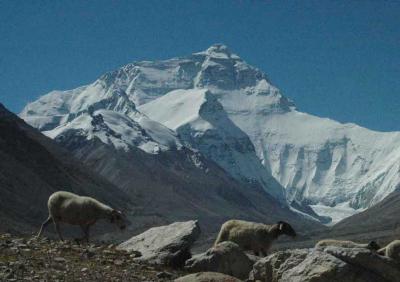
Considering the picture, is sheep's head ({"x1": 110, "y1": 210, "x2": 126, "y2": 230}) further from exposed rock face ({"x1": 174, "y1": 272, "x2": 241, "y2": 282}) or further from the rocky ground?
exposed rock face ({"x1": 174, "y1": 272, "x2": 241, "y2": 282})

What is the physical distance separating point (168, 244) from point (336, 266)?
8.73 meters

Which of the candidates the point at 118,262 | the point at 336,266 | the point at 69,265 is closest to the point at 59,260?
the point at 69,265

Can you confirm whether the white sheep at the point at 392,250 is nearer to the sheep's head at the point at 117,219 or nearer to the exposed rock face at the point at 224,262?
the exposed rock face at the point at 224,262

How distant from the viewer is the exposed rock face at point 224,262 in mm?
25719

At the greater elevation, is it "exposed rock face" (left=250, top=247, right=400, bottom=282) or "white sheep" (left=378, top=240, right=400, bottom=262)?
"white sheep" (left=378, top=240, right=400, bottom=262)

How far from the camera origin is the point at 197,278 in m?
21.6

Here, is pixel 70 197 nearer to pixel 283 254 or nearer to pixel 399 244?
pixel 283 254

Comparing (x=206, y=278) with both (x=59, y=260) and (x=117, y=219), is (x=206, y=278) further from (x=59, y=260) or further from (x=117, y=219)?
(x=117, y=219)

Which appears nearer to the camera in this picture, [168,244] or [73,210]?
[168,244]

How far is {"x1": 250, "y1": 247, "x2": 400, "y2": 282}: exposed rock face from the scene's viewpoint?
68.9 feet

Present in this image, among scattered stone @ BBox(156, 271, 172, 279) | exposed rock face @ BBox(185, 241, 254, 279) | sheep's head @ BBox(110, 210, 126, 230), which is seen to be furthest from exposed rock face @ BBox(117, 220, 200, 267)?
scattered stone @ BBox(156, 271, 172, 279)

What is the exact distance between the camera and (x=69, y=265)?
21.9 meters

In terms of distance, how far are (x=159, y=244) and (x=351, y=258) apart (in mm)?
9227

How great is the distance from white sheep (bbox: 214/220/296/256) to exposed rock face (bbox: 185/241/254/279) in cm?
559
